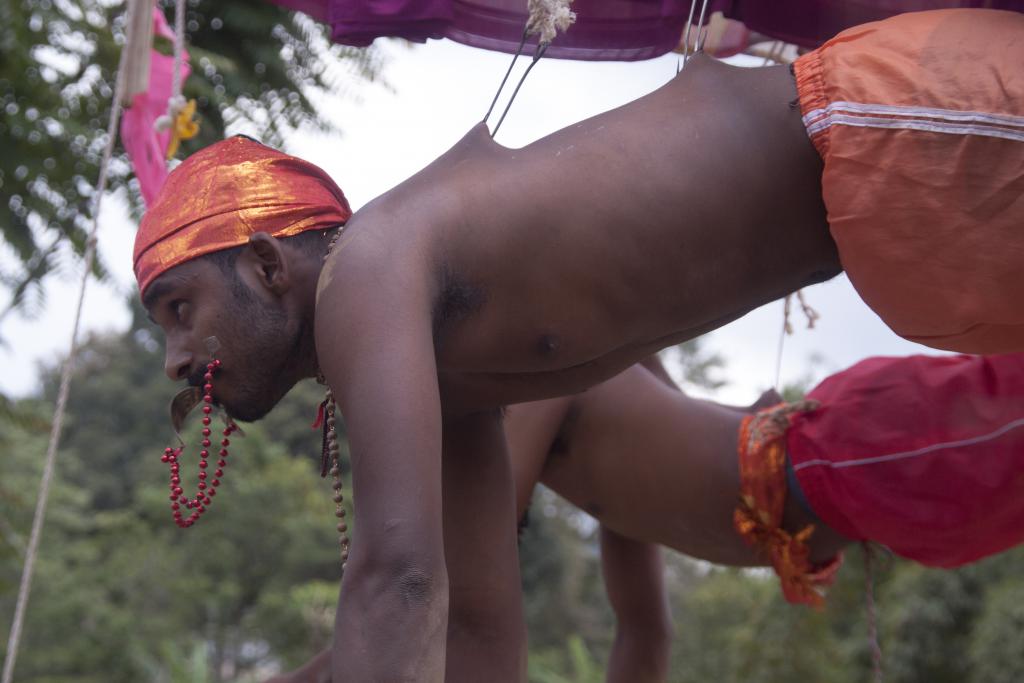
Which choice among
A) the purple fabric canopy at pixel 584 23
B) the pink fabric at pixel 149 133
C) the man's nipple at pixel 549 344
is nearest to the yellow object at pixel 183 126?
the pink fabric at pixel 149 133

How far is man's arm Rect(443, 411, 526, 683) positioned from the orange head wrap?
465mm

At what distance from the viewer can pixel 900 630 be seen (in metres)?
9.15

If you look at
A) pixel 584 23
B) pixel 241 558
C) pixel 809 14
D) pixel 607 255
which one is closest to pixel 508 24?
pixel 584 23

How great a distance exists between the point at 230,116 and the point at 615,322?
417 centimetres

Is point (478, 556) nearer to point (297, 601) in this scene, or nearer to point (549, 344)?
point (549, 344)

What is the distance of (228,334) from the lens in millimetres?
1868

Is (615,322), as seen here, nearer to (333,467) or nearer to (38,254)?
(333,467)

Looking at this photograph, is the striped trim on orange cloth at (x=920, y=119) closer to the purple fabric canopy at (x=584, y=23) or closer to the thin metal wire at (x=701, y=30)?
the thin metal wire at (x=701, y=30)

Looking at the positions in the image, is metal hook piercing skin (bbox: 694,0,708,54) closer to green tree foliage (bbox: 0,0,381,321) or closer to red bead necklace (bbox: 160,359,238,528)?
red bead necklace (bbox: 160,359,238,528)

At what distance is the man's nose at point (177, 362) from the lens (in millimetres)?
1884

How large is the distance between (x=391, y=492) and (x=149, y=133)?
189 centimetres

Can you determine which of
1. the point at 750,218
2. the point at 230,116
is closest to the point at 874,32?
the point at 750,218

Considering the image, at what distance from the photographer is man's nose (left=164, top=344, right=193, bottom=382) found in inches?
74.2

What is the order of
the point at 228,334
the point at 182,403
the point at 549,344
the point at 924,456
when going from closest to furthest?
1. the point at 549,344
2. the point at 228,334
3. the point at 182,403
4. the point at 924,456
